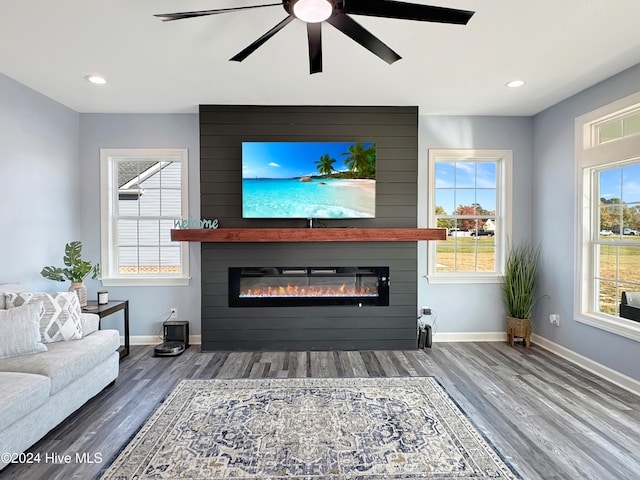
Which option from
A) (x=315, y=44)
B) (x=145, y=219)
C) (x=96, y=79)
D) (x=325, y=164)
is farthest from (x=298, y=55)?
(x=145, y=219)

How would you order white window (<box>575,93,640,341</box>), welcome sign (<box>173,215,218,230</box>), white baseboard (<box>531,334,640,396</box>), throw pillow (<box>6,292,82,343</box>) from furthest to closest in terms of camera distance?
welcome sign (<box>173,215,218,230</box>) → white window (<box>575,93,640,341</box>) → white baseboard (<box>531,334,640,396</box>) → throw pillow (<box>6,292,82,343</box>)

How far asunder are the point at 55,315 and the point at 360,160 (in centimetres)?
306

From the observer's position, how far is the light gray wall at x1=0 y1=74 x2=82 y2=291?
3074mm

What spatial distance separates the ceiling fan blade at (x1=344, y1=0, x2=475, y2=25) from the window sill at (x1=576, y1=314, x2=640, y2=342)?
2889 mm

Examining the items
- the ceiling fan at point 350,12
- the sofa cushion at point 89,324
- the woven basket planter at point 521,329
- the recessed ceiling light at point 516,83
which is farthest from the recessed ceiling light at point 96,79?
the woven basket planter at point 521,329

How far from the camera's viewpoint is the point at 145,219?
4137 mm

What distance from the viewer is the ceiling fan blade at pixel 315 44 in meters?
1.82

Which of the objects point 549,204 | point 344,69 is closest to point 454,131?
point 549,204

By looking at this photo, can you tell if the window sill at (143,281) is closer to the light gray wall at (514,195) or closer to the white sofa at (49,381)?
the white sofa at (49,381)

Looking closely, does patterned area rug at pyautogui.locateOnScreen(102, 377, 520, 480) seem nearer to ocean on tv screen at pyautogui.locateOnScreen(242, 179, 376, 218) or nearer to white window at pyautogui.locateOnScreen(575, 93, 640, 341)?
ocean on tv screen at pyautogui.locateOnScreen(242, 179, 376, 218)

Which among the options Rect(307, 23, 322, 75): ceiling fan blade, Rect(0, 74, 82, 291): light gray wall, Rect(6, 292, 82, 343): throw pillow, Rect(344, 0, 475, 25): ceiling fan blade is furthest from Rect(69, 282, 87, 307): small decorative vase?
Rect(344, 0, 475, 25): ceiling fan blade

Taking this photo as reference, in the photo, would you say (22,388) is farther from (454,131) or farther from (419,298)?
(454,131)

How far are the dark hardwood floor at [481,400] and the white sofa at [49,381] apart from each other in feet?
0.41

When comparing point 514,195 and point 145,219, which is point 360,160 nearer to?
point 514,195
